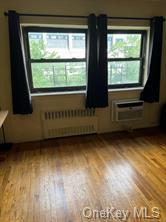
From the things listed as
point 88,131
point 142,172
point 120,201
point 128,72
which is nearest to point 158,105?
point 128,72

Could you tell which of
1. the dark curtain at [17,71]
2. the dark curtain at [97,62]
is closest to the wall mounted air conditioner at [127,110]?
the dark curtain at [97,62]

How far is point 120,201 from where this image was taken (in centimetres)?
186

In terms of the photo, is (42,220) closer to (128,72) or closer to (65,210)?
(65,210)

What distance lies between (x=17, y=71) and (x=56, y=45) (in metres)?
0.85

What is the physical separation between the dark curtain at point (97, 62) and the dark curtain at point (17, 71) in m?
1.05

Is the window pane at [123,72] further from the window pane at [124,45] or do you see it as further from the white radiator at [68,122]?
the white radiator at [68,122]

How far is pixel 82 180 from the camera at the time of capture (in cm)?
221

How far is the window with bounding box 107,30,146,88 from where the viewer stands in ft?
11.3

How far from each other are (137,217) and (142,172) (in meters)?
0.74

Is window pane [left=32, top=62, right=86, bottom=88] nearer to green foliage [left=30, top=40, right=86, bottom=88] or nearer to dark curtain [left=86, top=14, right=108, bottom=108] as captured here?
green foliage [left=30, top=40, right=86, bottom=88]

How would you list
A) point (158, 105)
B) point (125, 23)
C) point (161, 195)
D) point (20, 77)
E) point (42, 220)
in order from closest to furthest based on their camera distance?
1. point (42, 220)
2. point (161, 195)
3. point (20, 77)
4. point (125, 23)
5. point (158, 105)

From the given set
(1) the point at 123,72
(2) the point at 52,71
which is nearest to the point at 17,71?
(2) the point at 52,71

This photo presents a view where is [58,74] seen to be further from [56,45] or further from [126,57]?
[126,57]

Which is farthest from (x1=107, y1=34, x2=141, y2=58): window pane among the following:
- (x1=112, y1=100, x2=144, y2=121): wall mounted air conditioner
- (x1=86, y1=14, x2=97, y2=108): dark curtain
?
(x1=112, y1=100, x2=144, y2=121): wall mounted air conditioner
